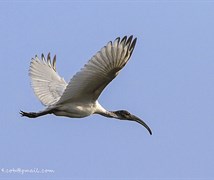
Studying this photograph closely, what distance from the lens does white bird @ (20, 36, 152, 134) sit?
39.8 feet

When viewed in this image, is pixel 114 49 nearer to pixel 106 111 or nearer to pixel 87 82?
pixel 87 82

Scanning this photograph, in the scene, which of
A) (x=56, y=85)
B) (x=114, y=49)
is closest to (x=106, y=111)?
(x=56, y=85)

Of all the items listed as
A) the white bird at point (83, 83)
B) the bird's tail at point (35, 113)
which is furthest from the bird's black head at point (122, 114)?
the bird's tail at point (35, 113)

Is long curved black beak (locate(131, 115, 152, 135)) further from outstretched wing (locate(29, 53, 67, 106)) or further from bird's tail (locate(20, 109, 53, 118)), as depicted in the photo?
bird's tail (locate(20, 109, 53, 118))

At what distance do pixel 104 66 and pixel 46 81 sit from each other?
3.77 meters

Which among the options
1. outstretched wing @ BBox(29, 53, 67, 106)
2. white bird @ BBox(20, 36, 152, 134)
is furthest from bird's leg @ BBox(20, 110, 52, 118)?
outstretched wing @ BBox(29, 53, 67, 106)

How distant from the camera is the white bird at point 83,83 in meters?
12.1

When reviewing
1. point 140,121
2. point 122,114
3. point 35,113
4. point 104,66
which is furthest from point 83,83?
point 140,121

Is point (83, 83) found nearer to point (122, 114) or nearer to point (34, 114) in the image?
point (34, 114)

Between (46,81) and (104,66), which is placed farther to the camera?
(46,81)

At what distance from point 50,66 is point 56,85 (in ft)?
2.97

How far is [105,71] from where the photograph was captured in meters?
12.4

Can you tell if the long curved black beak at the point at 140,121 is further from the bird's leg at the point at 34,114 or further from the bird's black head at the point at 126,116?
the bird's leg at the point at 34,114

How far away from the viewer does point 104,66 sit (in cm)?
1225
